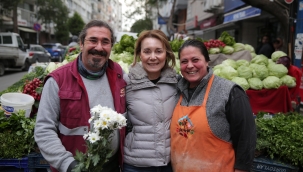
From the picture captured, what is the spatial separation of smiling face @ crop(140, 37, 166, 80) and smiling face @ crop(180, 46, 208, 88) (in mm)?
239

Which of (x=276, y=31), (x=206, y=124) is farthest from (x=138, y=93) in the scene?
(x=276, y=31)

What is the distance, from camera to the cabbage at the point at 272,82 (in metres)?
5.12

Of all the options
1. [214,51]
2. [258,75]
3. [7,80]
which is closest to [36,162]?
[258,75]

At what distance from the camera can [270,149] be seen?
10.7 ft

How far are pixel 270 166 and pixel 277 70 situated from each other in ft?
9.01

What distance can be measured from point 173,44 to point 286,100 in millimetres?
2817

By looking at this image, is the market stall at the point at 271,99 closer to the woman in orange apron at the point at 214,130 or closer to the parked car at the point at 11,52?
the woman in orange apron at the point at 214,130

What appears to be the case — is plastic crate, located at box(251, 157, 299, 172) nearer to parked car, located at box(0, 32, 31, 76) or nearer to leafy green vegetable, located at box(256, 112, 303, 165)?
leafy green vegetable, located at box(256, 112, 303, 165)

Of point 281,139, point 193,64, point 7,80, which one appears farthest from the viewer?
point 7,80

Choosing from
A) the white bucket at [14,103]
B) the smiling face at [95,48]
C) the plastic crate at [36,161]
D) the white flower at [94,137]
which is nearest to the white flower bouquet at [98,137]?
the white flower at [94,137]

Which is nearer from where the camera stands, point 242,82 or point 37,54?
point 242,82

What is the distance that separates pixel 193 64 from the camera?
2.26 metres

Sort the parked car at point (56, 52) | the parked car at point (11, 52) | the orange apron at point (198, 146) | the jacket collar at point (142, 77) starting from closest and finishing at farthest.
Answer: the orange apron at point (198, 146)
the jacket collar at point (142, 77)
the parked car at point (11, 52)
the parked car at point (56, 52)

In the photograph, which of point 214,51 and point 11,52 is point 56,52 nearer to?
point 11,52
